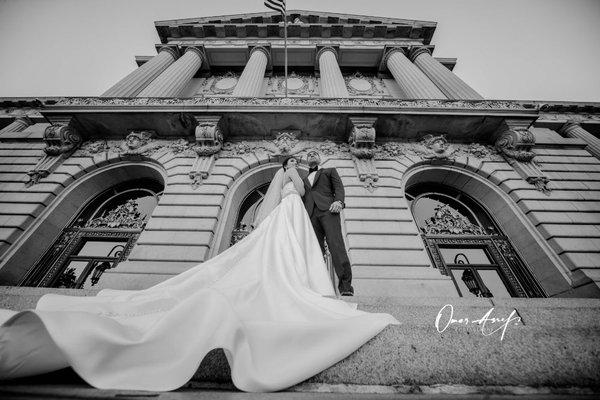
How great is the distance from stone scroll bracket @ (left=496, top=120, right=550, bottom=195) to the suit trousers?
7.91 meters

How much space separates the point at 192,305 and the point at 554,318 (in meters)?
3.87

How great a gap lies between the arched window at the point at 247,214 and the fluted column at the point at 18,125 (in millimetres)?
12032

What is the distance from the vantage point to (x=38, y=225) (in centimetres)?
676

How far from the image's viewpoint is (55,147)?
26.1ft

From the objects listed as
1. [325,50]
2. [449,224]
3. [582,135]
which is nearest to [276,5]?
[325,50]

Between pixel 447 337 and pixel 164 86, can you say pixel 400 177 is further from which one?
pixel 164 86

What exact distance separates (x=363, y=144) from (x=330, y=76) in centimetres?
798

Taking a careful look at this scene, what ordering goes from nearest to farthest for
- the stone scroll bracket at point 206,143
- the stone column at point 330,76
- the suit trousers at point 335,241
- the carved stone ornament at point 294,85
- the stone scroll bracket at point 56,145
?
the suit trousers at point 335,241 < the stone scroll bracket at point 56,145 < the stone scroll bracket at point 206,143 < the stone column at point 330,76 < the carved stone ornament at point 294,85

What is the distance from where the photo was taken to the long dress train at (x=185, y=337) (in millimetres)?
1410

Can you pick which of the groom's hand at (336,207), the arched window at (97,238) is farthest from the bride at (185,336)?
the arched window at (97,238)

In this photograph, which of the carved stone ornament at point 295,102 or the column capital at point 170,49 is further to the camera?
the column capital at point 170,49

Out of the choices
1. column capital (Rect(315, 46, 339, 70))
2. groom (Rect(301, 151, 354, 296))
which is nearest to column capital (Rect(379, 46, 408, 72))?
column capital (Rect(315, 46, 339, 70))

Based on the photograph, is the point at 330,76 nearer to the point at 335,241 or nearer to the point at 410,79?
the point at 410,79

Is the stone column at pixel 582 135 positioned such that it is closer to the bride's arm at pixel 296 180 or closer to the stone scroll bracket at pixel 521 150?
the stone scroll bracket at pixel 521 150
